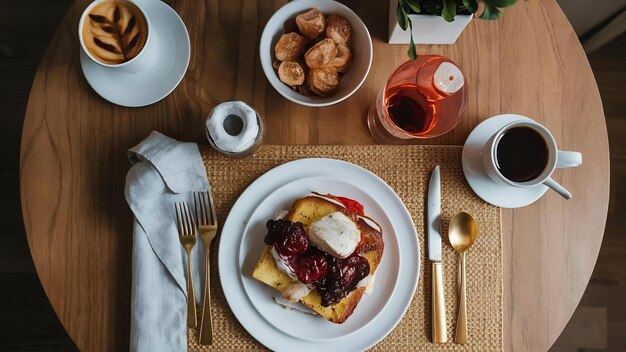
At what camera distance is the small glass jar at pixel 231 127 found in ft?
3.01

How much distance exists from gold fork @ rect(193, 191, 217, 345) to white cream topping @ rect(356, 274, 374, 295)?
29 cm

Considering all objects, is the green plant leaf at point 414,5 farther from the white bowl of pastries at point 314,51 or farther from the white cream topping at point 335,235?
the white cream topping at point 335,235

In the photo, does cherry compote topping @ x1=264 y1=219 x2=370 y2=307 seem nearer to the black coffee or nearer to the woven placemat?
the woven placemat

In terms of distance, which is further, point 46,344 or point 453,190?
point 46,344

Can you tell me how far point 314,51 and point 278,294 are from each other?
0.47 m

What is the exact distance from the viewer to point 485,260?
1032 millimetres

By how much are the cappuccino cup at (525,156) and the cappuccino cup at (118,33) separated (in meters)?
0.69

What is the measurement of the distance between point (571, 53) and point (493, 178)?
34 cm

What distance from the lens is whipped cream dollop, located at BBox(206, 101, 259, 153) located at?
916 millimetres

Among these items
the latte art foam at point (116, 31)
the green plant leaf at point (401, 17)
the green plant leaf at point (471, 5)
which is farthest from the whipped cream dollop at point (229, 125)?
the green plant leaf at point (471, 5)

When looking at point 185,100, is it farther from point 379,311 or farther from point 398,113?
point 379,311

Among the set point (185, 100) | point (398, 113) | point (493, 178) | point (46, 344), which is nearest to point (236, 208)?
point (185, 100)

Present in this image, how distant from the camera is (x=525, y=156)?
0.96 meters

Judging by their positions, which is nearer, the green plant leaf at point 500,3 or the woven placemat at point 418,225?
the green plant leaf at point 500,3
